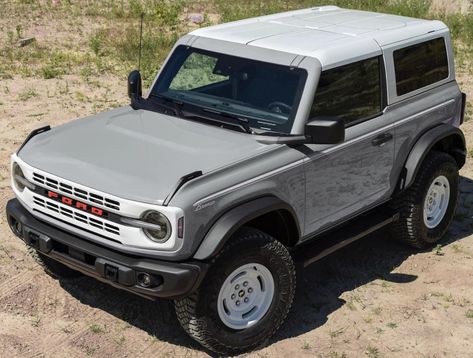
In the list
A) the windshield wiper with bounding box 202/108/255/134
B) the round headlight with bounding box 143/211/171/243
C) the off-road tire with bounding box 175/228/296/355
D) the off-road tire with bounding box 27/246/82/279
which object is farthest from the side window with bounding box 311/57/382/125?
the off-road tire with bounding box 27/246/82/279

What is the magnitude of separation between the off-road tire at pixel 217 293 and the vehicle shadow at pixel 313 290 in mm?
262

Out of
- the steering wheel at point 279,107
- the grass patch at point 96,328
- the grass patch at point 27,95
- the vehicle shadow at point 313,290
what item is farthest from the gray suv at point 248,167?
the grass patch at point 27,95

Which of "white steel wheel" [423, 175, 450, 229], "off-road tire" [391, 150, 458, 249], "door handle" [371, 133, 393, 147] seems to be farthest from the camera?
"white steel wheel" [423, 175, 450, 229]

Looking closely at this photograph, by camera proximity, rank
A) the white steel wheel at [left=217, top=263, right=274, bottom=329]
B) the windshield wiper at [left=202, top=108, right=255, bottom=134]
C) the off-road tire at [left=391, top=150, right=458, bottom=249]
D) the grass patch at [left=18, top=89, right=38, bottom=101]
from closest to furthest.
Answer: the white steel wheel at [left=217, top=263, right=274, bottom=329]
the windshield wiper at [left=202, top=108, right=255, bottom=134]
the off-road tire at [left=391, top=150, right=458, bottom=249]
the grass patch at [left=18, top=89, right=38, bottom=101]

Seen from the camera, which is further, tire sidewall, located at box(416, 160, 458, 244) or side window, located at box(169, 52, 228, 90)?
tire sidewall, located at box(416, 160, 458, 244)

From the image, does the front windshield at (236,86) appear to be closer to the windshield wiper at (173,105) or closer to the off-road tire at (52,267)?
the windshield wiper at (173,105)

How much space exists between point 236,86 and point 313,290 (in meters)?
1.71

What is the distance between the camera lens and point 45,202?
17.0 ft

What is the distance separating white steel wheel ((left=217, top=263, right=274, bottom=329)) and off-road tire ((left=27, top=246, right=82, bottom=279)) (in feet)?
4.92

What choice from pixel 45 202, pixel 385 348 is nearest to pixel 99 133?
pixel 45 202

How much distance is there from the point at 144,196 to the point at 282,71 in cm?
159

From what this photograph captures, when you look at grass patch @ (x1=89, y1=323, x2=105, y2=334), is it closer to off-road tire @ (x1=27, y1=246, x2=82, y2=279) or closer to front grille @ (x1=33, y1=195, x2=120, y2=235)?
off-road tire @ (x1=27, y1=246, x2=82, y2=279)

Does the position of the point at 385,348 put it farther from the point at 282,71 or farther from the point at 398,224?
the point at 282,71

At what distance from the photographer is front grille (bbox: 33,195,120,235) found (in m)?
4.86
